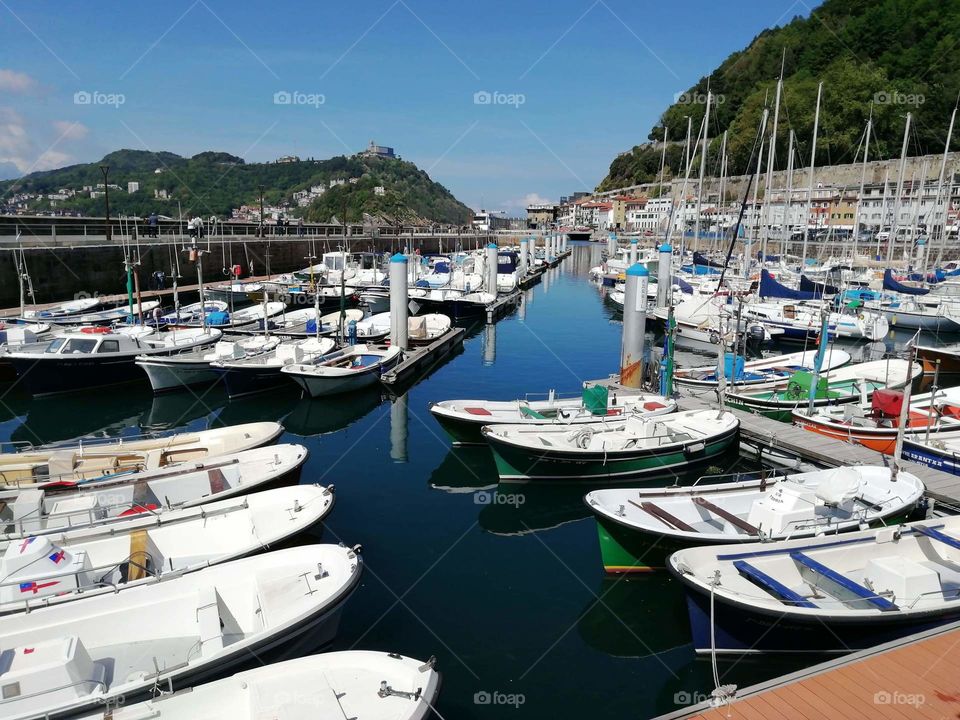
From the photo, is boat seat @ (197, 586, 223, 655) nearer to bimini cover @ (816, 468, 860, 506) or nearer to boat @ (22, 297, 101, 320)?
bimini cover @ (816, 468, 860, 506)

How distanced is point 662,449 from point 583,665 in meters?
6.81

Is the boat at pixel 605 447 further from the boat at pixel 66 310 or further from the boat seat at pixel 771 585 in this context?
the boat at pixel 66 310

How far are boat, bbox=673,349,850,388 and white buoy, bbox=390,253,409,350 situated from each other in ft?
Answer: 39.0

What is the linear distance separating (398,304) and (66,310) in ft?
63.2

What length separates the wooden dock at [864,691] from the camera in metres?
6.46

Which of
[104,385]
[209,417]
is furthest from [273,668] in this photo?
[104,385]

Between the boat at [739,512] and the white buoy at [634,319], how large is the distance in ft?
30.2

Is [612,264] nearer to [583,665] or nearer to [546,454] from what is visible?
[546,454]

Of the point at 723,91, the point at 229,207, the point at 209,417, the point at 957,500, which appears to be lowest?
the point at 209,417

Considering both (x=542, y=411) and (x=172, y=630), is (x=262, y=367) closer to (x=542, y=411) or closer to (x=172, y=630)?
(x=542, y=411)

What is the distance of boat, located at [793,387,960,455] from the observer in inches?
623

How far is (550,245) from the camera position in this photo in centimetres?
9869

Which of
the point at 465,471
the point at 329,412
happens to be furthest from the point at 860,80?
the point at 465,471

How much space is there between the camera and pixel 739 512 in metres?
11.9
